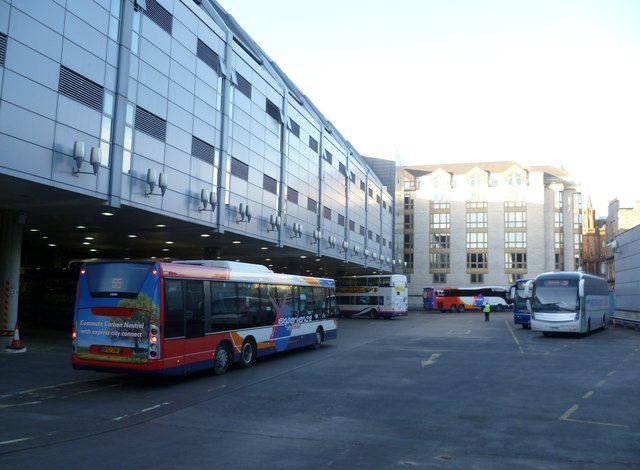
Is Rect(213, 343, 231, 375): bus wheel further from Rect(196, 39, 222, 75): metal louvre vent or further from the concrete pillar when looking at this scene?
Rect(196, 39, 222, 75): metal louvre vent

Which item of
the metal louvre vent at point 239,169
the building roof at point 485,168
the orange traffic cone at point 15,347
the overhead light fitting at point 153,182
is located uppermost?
the building roof at point 485,168

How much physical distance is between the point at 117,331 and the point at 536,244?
7887 centimetres

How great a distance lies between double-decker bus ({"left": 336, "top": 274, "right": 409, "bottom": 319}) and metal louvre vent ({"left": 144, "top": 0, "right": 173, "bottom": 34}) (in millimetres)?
30899

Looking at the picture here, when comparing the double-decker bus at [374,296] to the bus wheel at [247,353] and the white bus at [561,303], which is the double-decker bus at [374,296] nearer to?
the white bus at [561,303]

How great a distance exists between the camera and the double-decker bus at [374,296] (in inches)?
1901

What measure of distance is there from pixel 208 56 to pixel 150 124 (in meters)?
5.74

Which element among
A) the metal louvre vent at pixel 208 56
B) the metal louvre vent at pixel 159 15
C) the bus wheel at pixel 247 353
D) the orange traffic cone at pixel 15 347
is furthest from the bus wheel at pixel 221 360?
the metal louvre vent at pixel 208 56

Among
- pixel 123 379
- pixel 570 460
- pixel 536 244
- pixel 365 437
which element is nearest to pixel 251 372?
pixel 123 379

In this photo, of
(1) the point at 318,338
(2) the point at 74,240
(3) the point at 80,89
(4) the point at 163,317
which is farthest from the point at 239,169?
(4) the point at 163,317

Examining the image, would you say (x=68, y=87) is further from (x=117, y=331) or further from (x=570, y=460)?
(x=570, y=460)

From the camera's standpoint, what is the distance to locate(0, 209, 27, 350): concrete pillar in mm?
20250

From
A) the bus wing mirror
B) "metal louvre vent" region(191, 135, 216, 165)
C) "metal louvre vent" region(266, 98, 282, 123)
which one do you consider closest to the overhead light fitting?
"metal louvre vent" region(191, 135, 216, 165)

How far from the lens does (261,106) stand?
3102cm

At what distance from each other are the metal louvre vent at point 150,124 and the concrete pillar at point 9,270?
17.9 feet
